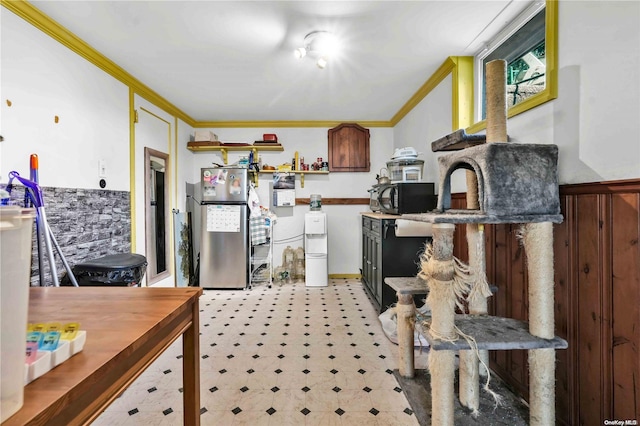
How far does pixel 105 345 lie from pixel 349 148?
393 centimetres

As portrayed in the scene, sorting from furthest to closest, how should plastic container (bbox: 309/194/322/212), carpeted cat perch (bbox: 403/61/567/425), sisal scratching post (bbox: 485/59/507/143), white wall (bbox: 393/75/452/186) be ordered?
plastic container (bbox: 309/194/322/212), white wall (bbox: 393/75/452/186), sisal scratching post (bbox: 485/59/507/143), carpeted cat perch (bbox: 403/61/567/425)

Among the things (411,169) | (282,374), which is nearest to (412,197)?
(411,169)

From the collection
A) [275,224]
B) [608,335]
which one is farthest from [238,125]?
[608,335]

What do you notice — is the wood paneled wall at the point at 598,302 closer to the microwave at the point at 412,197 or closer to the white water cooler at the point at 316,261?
the microwave at the point at 412,197

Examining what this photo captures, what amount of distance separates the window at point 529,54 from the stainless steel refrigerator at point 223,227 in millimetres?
2935

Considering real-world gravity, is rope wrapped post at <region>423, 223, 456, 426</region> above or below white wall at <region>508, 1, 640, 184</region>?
below

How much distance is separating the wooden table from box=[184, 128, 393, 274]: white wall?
3.20 m

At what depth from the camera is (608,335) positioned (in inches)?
48.3

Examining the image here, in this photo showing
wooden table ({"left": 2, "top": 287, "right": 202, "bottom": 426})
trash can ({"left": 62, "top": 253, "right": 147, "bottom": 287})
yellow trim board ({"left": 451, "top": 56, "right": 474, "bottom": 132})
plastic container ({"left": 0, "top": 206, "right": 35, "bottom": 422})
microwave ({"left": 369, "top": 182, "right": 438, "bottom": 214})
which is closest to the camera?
plastic container ({"left": 0, "top": 206, "right": 35, "bottom": 422})

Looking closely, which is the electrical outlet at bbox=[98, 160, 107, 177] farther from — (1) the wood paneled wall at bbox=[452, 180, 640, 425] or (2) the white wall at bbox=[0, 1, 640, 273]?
(1) the wood paneled wall at bbox=[452, 180, 640, 425]

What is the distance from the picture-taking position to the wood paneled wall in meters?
1.14

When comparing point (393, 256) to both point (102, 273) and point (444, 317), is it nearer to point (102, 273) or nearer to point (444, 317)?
point (444, 317)

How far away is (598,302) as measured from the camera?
1.27 m

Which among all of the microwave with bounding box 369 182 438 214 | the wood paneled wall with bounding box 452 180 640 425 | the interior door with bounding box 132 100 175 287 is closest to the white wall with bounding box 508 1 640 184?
the wood paneled wall with bounding box 452 180 640 425
